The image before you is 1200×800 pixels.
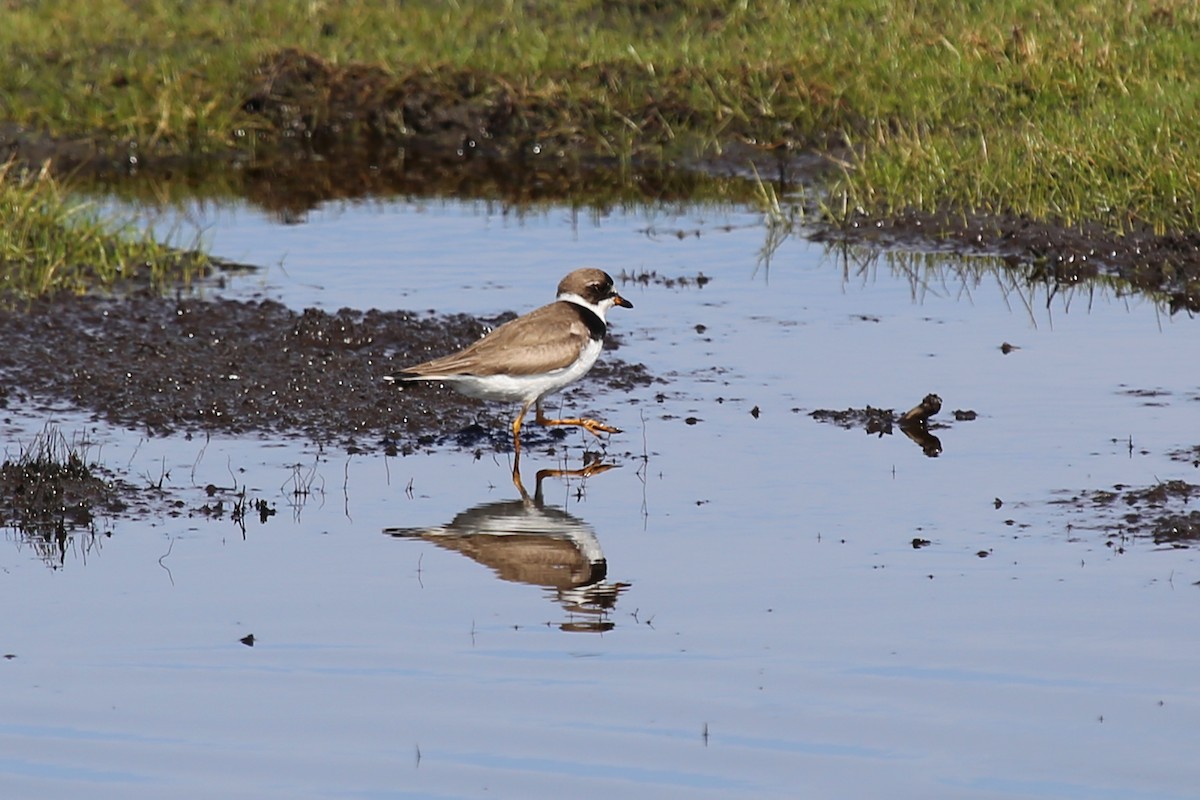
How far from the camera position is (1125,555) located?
9.34 meters

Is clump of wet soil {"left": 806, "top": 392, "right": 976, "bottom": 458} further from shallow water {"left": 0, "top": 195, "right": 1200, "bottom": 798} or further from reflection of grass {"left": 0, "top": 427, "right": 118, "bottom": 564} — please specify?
reflection of grass {"left": 0, "top": 427, "right": 118, "bottom": 564}

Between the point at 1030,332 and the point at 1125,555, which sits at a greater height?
the point at 1030,332

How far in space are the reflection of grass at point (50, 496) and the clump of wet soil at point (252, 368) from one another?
4.62 feet

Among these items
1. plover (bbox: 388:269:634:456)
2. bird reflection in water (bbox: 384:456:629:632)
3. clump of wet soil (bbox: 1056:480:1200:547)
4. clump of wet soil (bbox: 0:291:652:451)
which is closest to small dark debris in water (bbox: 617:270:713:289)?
clump of wet soil (bbox: 0:291:652:451)

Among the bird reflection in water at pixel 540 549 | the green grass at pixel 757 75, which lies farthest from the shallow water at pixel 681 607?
the green grass at pixel 757 75

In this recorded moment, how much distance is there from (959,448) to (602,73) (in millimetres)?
11462

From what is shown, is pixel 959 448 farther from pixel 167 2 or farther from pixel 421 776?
pixel 167 2

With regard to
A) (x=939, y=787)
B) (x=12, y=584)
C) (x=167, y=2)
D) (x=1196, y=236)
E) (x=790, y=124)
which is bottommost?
(x=939, y=787)

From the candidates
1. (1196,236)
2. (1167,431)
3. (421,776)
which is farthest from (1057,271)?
(421,776)

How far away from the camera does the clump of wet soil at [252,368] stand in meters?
12.3

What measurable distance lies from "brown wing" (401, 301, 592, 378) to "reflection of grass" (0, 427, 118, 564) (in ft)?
6.62

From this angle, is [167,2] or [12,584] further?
[167,2]

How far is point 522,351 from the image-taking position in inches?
459

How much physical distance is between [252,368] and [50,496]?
316 centimetres
